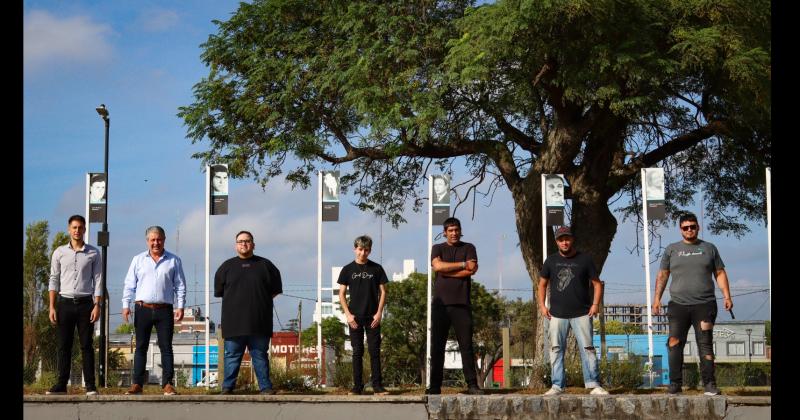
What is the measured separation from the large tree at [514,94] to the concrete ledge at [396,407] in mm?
8038

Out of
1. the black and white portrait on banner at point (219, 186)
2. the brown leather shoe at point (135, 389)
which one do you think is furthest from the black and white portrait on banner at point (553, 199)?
the brown leather shoe at point (135, 389)

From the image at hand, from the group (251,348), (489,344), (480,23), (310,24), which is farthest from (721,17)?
(489,344)

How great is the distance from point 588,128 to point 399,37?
430 cm

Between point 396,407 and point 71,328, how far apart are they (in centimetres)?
412

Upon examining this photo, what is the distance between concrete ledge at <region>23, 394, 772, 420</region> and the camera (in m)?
10.1

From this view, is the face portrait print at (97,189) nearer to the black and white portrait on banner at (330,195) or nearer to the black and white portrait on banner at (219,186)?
the black and white portrait on banner at (219,186)

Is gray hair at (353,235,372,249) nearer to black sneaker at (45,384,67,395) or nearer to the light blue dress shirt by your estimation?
the light blue dress shirt

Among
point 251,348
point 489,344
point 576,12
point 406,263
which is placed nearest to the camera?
point 251,348

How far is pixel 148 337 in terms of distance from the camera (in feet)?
37.6

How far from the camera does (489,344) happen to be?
57.4m

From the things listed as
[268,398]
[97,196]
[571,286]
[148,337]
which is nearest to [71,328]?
[148,337]

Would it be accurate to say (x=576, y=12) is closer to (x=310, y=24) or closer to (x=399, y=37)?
(x=399, y=37)

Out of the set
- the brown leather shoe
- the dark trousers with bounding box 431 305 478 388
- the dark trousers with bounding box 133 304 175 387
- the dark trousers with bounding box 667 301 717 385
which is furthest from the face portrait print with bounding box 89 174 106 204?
the dark trousers with bounding box 667 301 717 385

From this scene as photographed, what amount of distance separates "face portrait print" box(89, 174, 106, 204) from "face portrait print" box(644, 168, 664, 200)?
8.38 metres
